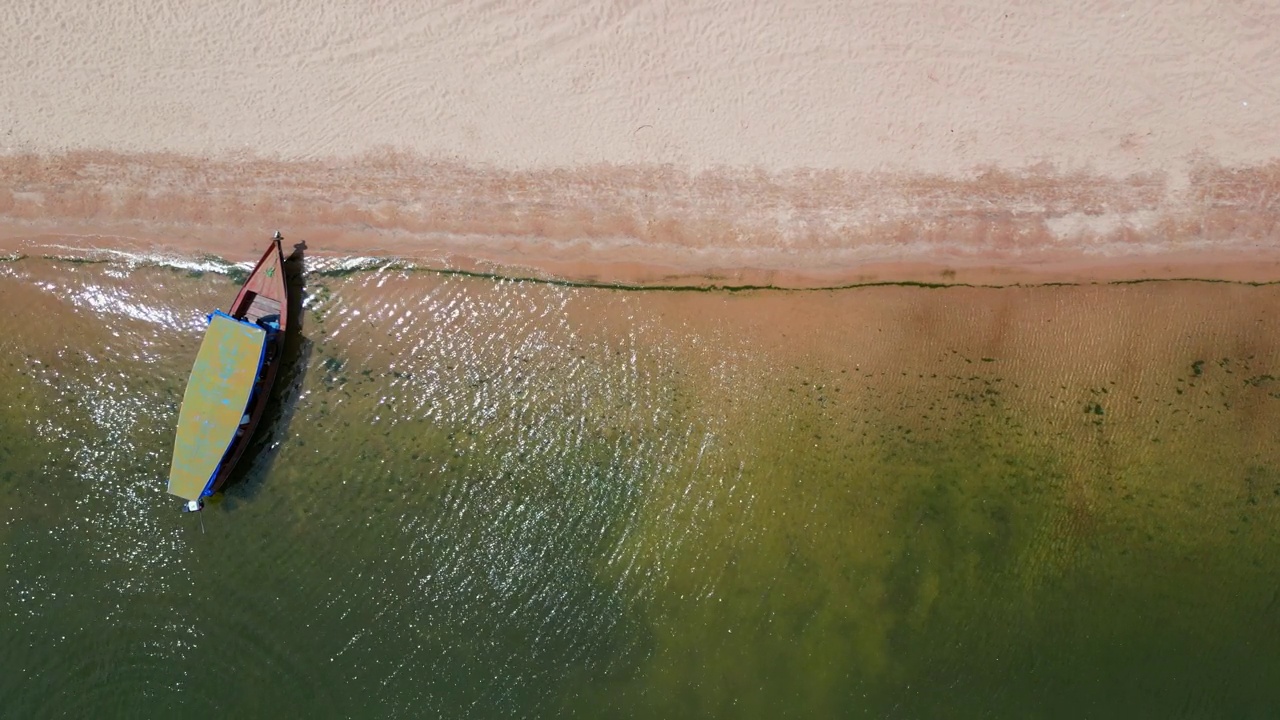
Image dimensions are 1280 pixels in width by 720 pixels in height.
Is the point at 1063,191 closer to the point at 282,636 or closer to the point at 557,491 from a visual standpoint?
the point at 557,491

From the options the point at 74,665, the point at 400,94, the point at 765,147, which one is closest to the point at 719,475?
the point at 765,147

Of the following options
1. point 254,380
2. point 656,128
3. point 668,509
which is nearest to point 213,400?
point 254,380

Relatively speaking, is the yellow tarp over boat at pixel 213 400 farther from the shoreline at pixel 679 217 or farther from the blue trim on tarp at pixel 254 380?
the shoreline at pixel 679 217

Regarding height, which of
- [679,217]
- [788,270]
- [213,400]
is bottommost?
[213,400]

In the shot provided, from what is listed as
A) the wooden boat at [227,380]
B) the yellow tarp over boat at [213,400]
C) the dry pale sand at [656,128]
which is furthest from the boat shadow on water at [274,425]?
the dry pale sand at [656,128]

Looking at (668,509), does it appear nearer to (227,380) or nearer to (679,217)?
(679,217)

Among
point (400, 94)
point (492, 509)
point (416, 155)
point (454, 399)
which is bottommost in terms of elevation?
point (492, 509)
